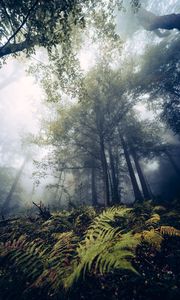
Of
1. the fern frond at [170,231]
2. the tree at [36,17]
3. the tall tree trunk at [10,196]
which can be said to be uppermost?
the tall tree trunk at [10,196]

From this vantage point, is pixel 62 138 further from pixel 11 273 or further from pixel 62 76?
pixel 11 273

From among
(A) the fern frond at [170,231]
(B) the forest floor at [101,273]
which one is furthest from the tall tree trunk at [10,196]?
(A) the fern frond at [170,231]

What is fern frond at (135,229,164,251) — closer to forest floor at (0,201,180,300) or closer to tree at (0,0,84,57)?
forest floor at (0,201,180,300)

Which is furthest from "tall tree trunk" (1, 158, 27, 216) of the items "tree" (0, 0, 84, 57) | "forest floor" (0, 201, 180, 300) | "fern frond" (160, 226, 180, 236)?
"fern frond" (160, 226, 180, 236)

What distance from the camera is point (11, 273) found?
341cm

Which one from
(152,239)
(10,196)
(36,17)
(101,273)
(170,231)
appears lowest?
(101,273)

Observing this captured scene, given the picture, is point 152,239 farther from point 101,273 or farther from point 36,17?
point 36,17

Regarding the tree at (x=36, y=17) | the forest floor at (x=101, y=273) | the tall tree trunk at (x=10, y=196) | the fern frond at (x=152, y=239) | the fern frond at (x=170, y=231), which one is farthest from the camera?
the tall tree trunk at (x=10, y=196)

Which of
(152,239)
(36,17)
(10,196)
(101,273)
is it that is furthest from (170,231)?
(10,196)

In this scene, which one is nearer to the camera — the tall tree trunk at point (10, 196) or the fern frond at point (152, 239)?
the fern frond at point (152, 239)

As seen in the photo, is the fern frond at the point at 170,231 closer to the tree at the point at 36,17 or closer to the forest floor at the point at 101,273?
the forest floor at the point at 101,273

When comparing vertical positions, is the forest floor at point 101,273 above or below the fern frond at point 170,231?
below

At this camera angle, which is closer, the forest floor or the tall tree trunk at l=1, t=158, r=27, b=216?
the forest floor

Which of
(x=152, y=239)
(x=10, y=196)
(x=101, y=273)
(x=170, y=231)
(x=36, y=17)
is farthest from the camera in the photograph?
(x=10, y=196)
